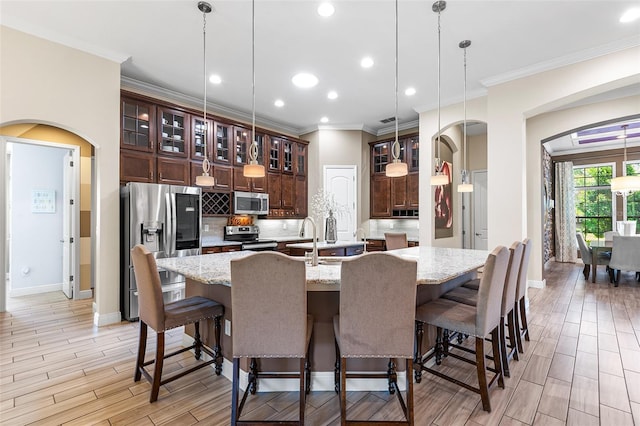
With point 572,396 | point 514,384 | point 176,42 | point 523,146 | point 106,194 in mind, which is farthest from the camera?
point 523,146

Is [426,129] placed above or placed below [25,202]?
above

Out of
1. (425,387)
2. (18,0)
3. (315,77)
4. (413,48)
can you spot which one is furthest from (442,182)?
(18,0)

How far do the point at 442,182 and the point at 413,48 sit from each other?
168cm

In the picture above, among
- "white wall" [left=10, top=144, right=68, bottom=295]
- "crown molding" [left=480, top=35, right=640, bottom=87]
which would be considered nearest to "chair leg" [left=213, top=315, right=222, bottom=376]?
"white wall" [left=10, top=144, right=68, bottom=295]

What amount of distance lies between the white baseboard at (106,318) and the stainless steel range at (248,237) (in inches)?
76.6

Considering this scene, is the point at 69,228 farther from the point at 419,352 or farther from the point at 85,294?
the point at 419,352

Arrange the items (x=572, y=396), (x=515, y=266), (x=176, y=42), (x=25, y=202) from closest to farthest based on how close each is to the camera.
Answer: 1. (x=572, y=396)
2. (x=515, y=266)
3. (x=176, y=42)
4. (x=25, y=202)

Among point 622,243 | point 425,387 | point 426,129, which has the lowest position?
point 425,387

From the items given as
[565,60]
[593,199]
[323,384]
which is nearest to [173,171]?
[323,384]

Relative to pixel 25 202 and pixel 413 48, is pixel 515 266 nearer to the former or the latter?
pixel 413 48

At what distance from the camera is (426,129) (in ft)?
18.0

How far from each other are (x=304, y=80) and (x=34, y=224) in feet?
16.2

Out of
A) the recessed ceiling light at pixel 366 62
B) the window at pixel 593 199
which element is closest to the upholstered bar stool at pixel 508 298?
the recessed ceiling light at pixel 366 62

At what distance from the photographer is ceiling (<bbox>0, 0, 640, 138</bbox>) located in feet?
9.48
